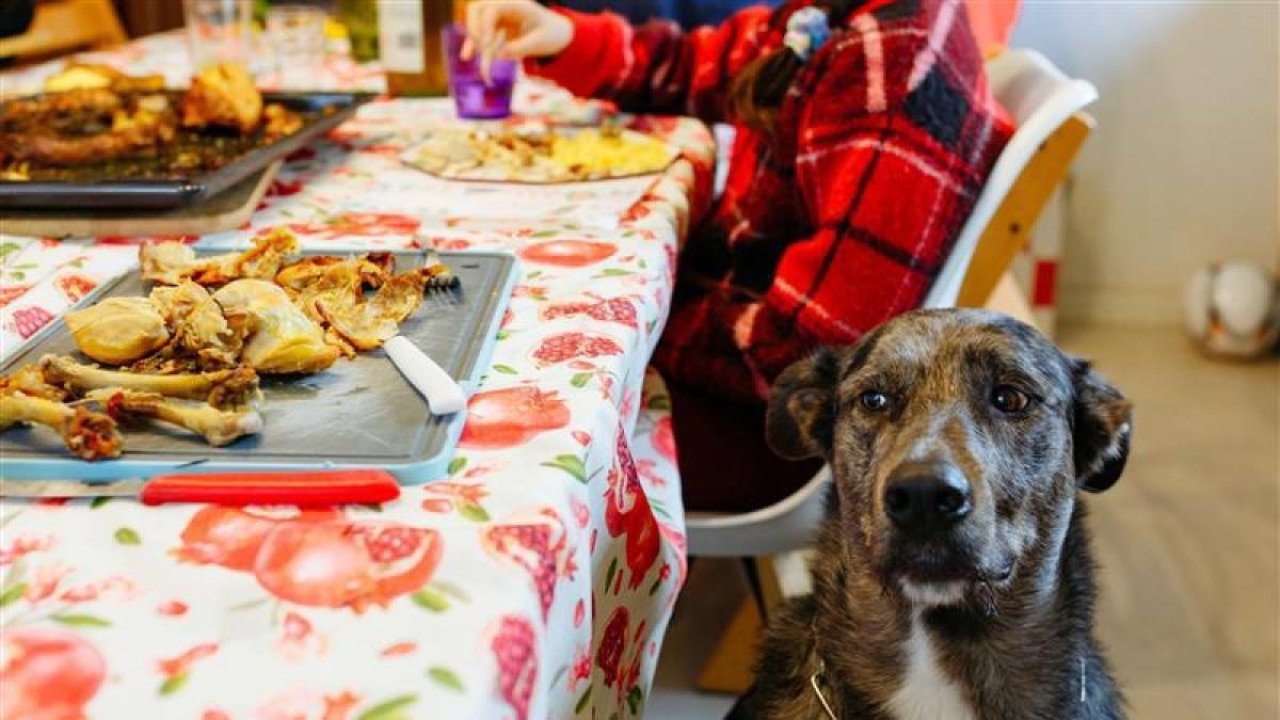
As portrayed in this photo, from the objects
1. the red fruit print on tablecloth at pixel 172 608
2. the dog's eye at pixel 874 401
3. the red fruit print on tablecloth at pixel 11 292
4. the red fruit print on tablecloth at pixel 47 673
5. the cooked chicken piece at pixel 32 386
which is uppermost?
the red fruit print on tablecloth at pixel 47 673

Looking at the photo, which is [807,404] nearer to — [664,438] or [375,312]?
[664,438]

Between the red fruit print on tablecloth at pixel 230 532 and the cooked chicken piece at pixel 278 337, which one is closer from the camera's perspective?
the red fruit print on tablecloth at pixel 230 532

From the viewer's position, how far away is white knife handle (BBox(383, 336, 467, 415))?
79 cm

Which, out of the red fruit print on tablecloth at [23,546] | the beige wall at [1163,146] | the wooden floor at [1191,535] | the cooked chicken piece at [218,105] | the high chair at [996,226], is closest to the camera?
the red fruit print on tablecloth at [23,546]

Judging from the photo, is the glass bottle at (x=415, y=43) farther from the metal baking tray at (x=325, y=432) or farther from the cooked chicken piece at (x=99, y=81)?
the metal baking tray at (x=325, y=432)

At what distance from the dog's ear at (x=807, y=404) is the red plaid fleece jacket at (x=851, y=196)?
16 cm

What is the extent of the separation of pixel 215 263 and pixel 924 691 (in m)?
0.70

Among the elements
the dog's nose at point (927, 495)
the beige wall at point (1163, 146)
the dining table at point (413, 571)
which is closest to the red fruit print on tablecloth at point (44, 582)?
the dining table at point (413, 571)

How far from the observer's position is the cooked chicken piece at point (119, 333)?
852 millimetres

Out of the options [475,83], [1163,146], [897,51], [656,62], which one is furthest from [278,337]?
[1163,146]

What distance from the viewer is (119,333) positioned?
854 millimetres

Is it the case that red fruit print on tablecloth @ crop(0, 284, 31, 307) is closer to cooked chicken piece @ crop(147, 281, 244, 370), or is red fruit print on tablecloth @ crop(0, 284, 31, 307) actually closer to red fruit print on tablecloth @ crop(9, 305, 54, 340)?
red fruit print on tablecloth @ crop(9, 305, 54, 340)

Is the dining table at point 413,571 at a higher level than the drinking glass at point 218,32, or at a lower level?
higher

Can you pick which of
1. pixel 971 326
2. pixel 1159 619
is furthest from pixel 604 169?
pixel 1159 619
